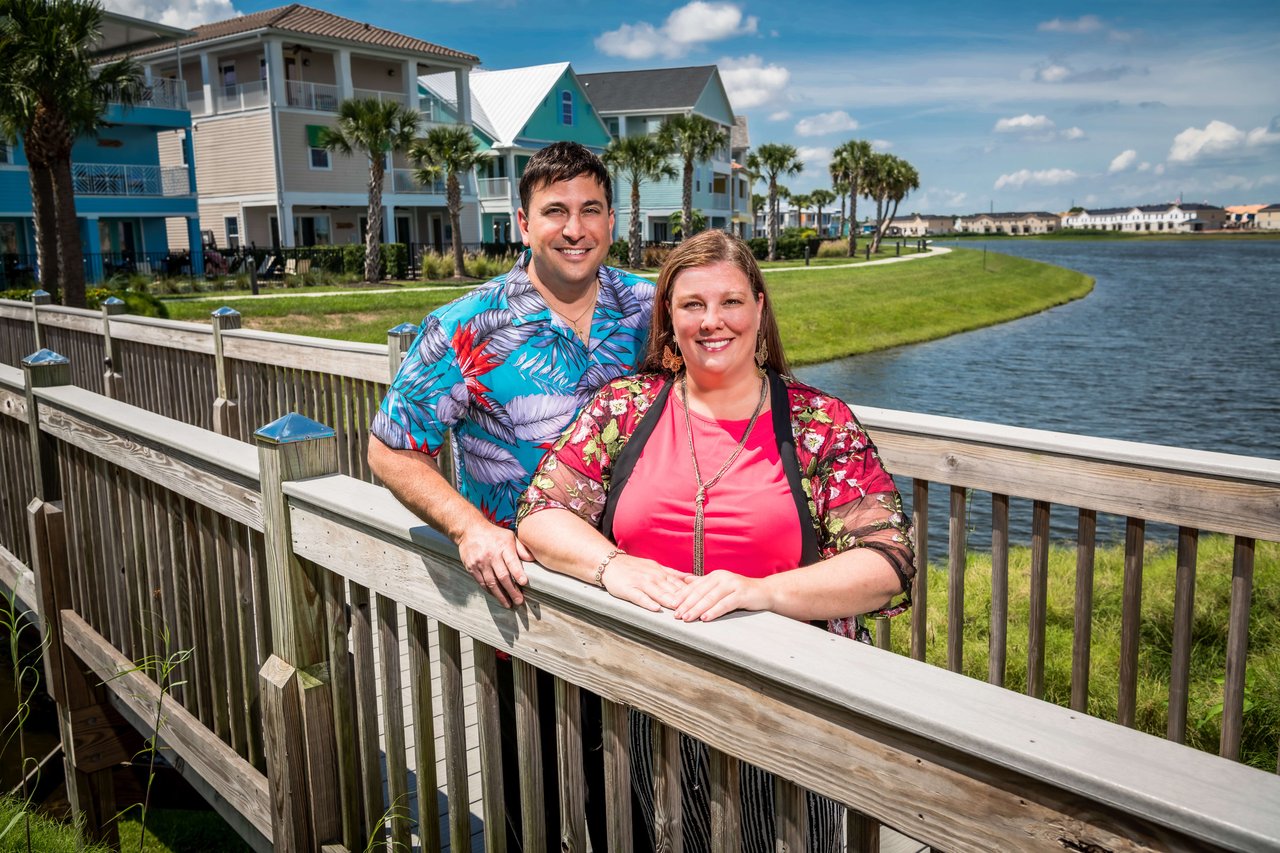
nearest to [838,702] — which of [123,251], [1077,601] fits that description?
[1077,601]

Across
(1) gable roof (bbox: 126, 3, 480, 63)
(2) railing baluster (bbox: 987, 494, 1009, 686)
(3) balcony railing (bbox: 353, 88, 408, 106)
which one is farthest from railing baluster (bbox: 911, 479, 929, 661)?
(3) balcony railing (bbox: 353, 88, 408, 106)

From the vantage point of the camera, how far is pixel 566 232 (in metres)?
2.87

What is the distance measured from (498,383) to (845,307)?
2707 centimetres

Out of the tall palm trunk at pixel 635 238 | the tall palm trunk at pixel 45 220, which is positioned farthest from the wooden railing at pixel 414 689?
the tall palm trunk at pixel 635 238

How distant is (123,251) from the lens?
1249 inches

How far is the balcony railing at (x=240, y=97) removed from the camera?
118ft

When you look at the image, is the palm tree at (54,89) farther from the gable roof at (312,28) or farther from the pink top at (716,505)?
the pink top at (716,505)

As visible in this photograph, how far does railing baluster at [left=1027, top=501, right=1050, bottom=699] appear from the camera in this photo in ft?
10.3

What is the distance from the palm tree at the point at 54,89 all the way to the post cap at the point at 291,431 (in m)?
19.9

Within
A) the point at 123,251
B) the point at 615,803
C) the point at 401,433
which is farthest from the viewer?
the point at 123,251

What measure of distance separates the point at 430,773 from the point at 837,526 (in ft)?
3.65

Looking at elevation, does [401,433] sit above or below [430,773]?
above

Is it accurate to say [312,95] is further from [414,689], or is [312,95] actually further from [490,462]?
[414,689]

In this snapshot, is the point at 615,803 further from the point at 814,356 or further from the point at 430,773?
the point at 814,356
